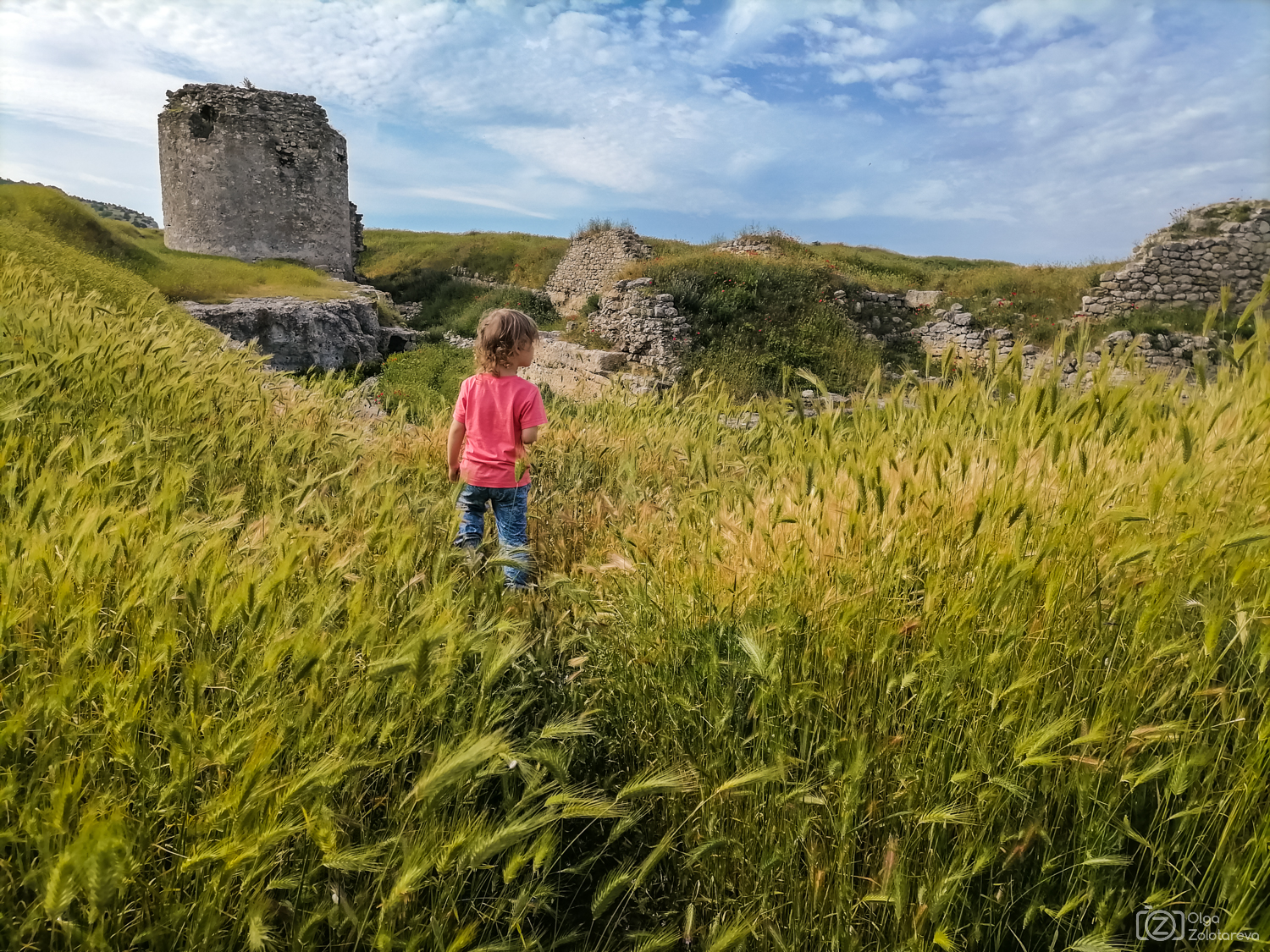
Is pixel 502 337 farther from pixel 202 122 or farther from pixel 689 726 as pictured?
pixel 202 122

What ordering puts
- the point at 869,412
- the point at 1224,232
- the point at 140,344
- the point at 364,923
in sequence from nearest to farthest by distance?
the point at 364,923, the point at 869,412, the point at 140,344, the point at 1224,232

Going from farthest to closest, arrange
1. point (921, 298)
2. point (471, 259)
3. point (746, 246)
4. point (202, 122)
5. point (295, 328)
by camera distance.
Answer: point (471, 259), point (746, 246), point (202, 122), point (921, 298), point (295, 328)

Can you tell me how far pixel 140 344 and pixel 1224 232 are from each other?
20.8 meters

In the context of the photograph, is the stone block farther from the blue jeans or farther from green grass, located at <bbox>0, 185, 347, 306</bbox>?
the blue jeans

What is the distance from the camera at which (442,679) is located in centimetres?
138

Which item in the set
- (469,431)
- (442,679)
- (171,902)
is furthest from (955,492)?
(469,431)

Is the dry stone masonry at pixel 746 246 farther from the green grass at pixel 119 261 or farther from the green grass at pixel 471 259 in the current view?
the green grass at pixel 119 261

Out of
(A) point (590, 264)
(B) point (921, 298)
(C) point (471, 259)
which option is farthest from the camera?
(C) point (471, 259)

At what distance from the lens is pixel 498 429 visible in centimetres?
361

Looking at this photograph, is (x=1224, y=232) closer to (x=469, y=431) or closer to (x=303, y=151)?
(x=469, y=431)

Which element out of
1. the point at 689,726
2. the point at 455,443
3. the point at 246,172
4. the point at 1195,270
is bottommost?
the point at 689,726

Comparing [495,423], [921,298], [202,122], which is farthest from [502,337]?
[202,122]

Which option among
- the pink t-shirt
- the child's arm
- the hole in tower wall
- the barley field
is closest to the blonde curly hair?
the pink t-shirt

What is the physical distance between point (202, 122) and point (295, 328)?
11.2 metres
